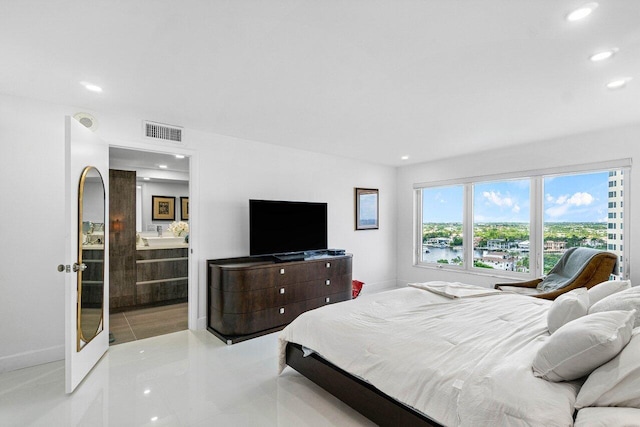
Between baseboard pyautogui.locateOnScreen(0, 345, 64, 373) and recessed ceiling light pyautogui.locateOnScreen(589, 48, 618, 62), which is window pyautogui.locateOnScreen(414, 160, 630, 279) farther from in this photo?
baseboard pyautogui.locateOnScreen(0, 345, 64, 373)

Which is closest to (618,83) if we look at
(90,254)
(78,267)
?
(78,267)

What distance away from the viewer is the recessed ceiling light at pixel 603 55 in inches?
81.4

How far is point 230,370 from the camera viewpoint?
2824mm

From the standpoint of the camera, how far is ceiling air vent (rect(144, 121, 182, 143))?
11.5 feet

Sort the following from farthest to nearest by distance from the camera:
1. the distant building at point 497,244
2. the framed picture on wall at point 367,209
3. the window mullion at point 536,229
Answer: the framed picture on wall at point 367,209, the distant building at point 497,244, the window mullion at point 536,229

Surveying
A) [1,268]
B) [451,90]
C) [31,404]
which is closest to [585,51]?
[451,90]

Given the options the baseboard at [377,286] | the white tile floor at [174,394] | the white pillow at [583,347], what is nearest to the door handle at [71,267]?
the white tile floor at [174,394]

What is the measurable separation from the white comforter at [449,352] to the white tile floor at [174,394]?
365 mm

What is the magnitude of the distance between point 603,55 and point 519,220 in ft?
10.3

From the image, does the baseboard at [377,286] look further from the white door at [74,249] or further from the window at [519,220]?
the white door at [74,249]

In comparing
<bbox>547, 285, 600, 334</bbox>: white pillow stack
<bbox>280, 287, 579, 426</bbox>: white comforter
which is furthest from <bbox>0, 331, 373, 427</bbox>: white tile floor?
<bbox>547, 285, 600, 334</bbox>: white pillow stack

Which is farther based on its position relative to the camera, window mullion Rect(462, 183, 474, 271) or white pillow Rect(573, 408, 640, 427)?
window mullion Rect(462, 183, 474, 271)

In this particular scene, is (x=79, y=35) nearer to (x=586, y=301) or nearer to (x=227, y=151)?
(x=227, y=151)

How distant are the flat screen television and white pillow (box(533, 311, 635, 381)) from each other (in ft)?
10.2
